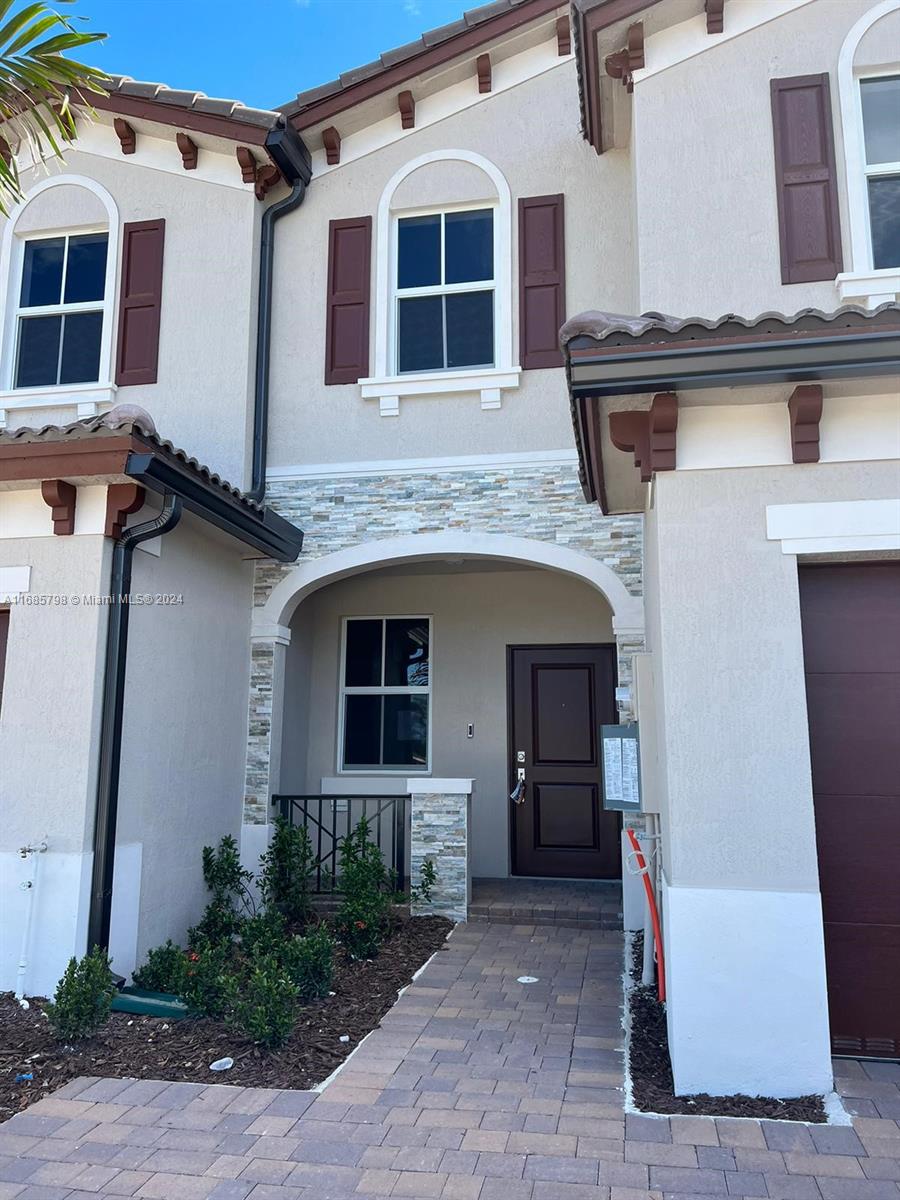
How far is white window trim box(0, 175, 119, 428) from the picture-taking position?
8375mm

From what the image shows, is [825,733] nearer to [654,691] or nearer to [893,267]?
[654,691]

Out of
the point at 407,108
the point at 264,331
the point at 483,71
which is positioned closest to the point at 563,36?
the point at 483,71

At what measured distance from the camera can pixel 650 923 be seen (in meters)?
5.71

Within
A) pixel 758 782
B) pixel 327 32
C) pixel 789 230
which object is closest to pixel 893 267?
pixel 789 230

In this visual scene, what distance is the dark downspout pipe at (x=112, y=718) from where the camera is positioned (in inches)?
228

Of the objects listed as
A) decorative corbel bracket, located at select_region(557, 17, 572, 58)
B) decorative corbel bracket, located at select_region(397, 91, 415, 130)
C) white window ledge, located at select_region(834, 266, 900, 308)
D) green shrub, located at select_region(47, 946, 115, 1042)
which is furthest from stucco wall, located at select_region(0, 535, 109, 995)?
decorative corbel bracket, located at select_region(557, 17, 572, 58)

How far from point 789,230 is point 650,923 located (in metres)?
4.75

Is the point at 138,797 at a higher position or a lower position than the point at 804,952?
higher

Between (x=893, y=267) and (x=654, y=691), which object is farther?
(x=893, y=267)

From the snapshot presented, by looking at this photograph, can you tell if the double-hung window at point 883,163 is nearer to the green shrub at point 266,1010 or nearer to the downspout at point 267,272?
the downspout at point 267,272

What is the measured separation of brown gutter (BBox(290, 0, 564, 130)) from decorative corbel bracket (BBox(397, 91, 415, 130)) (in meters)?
0.13

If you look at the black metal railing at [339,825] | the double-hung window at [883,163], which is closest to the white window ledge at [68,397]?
the black metal railing at [339,825]

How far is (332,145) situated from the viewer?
338 inches

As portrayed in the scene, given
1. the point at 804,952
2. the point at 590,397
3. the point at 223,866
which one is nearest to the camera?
the point at 804,952
